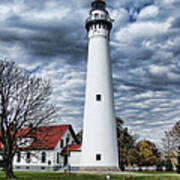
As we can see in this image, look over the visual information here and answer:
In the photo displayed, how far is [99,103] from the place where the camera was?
29.1 meters

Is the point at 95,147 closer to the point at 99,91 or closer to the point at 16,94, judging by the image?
the point at 99,91

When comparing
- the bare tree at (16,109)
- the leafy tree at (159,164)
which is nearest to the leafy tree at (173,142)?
the leafy tree at (159,164)

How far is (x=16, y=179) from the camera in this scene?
21.3 metres

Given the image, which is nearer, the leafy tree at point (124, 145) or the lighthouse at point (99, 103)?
the lighthouse at point (99, 103)

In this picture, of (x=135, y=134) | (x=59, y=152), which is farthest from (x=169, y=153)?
(x=59, y=152)

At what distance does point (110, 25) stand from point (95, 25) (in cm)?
195

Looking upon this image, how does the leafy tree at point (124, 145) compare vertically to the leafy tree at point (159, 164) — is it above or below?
above

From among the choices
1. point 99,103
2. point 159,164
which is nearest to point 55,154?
point 99,103

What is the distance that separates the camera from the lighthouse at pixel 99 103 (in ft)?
92.5

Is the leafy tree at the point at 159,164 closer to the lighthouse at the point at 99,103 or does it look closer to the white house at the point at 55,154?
the white house at the point at 55,154

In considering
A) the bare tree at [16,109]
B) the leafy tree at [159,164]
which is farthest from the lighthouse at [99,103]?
the leafy tree at [159,164]

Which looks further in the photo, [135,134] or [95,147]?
[135,134]

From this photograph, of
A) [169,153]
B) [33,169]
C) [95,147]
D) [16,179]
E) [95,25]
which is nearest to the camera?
[16,179]

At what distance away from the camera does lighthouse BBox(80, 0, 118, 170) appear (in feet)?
92.5
